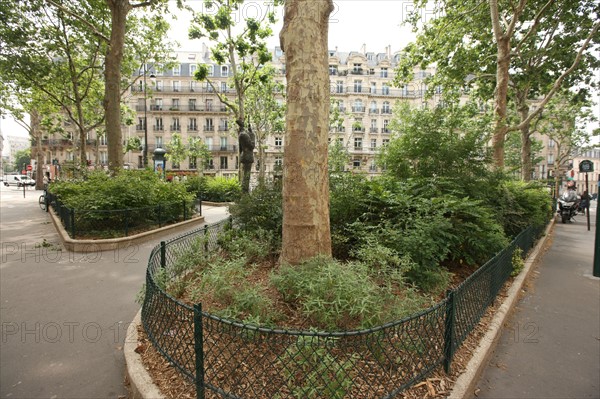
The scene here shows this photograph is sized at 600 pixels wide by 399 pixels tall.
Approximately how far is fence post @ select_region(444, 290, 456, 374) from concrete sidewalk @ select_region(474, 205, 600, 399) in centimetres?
38

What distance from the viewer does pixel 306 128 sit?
416 centimetres

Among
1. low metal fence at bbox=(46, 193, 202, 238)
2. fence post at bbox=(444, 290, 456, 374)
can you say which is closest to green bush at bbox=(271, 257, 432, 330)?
fence post at bbox=(444, 290, 456, 374)

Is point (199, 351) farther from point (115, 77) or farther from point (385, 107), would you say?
point (385, 107)

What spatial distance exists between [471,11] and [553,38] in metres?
5.53

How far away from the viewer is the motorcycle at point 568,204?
16.8 m

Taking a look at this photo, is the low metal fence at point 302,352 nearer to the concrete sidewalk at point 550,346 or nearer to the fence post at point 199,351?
the fence post at point 199,351

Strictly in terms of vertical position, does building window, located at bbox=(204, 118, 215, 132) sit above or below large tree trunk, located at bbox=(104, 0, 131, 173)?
above

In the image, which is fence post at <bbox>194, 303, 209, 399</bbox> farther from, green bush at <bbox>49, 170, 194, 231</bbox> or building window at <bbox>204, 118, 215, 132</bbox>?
building window at <bbox>204, 118, 215, 132</bbox>

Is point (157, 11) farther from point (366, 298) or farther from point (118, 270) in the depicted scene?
point (366, 298)

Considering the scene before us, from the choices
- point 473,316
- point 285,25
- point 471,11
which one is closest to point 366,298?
point 473,316

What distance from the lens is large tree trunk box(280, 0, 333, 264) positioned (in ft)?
13.5

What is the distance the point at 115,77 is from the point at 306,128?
11801 millimetres

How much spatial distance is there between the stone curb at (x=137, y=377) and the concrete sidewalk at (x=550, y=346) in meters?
2.99

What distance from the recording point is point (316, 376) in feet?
7.77
